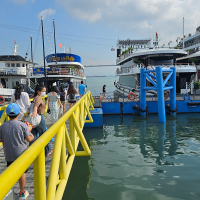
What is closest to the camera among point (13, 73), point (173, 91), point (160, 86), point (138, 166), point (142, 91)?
point (138, 166)

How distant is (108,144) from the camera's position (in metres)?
9.71

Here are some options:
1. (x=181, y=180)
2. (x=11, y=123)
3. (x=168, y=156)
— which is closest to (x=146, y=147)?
(x=168, y=156)

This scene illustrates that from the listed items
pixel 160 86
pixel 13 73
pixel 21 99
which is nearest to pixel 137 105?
pixel 160 86

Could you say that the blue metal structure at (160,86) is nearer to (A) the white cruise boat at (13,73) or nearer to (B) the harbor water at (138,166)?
(B) the harbor water at (138,166)

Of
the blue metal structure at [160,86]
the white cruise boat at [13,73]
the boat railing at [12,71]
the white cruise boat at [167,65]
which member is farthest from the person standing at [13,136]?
the boat railing at [12,71]

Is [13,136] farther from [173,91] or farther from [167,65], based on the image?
[167,65]

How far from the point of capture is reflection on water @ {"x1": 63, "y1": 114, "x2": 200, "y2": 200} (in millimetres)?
5246

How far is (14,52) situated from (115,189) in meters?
36.9

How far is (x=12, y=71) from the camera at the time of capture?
2803cm

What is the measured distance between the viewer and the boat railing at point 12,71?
27.2 m

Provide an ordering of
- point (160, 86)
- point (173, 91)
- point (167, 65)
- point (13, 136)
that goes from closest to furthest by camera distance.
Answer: point (13, 136) → point (160, 86) → point (173, 91) → point (167, 65)

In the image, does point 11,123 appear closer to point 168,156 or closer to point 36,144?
point 36,144

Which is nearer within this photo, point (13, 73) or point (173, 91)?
point (173, 91)

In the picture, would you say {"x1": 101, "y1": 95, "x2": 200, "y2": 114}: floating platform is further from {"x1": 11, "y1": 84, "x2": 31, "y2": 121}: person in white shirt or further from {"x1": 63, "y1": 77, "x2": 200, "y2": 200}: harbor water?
{"x1": 11, "y1": 84, "x2": 31, "y2": 121}: person in white shirt
